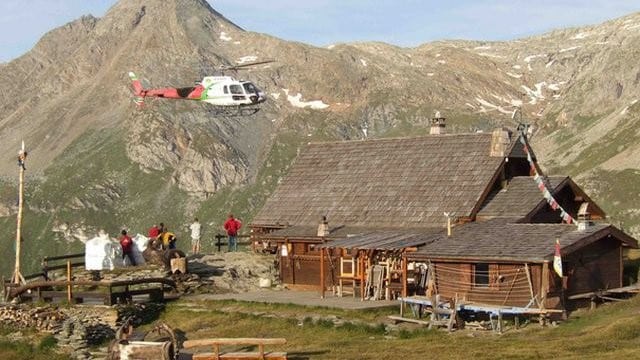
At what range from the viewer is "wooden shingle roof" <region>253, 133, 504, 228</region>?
1673 inches

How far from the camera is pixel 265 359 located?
2447 centimetres

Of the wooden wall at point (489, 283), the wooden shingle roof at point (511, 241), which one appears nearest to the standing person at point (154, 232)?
the wooden shingle roof at point (511, 241)

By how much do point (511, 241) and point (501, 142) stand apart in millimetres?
9437

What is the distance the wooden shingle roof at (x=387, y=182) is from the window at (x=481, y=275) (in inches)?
254

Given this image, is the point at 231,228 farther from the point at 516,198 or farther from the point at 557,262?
the point at 557,262

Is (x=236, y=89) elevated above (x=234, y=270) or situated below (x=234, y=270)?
above

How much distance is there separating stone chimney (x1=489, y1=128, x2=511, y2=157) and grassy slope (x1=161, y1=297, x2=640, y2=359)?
10.7 m

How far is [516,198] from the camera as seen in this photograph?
41.2 meters

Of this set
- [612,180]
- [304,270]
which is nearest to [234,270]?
[304,270]

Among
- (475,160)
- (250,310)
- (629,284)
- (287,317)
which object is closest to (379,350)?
(287,317)

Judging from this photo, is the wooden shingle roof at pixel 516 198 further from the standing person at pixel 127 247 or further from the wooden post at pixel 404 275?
the standing person at pixel 127 247

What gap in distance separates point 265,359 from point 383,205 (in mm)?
20633

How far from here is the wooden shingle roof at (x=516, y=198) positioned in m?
40.2

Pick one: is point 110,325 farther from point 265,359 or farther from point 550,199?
point 550,199
